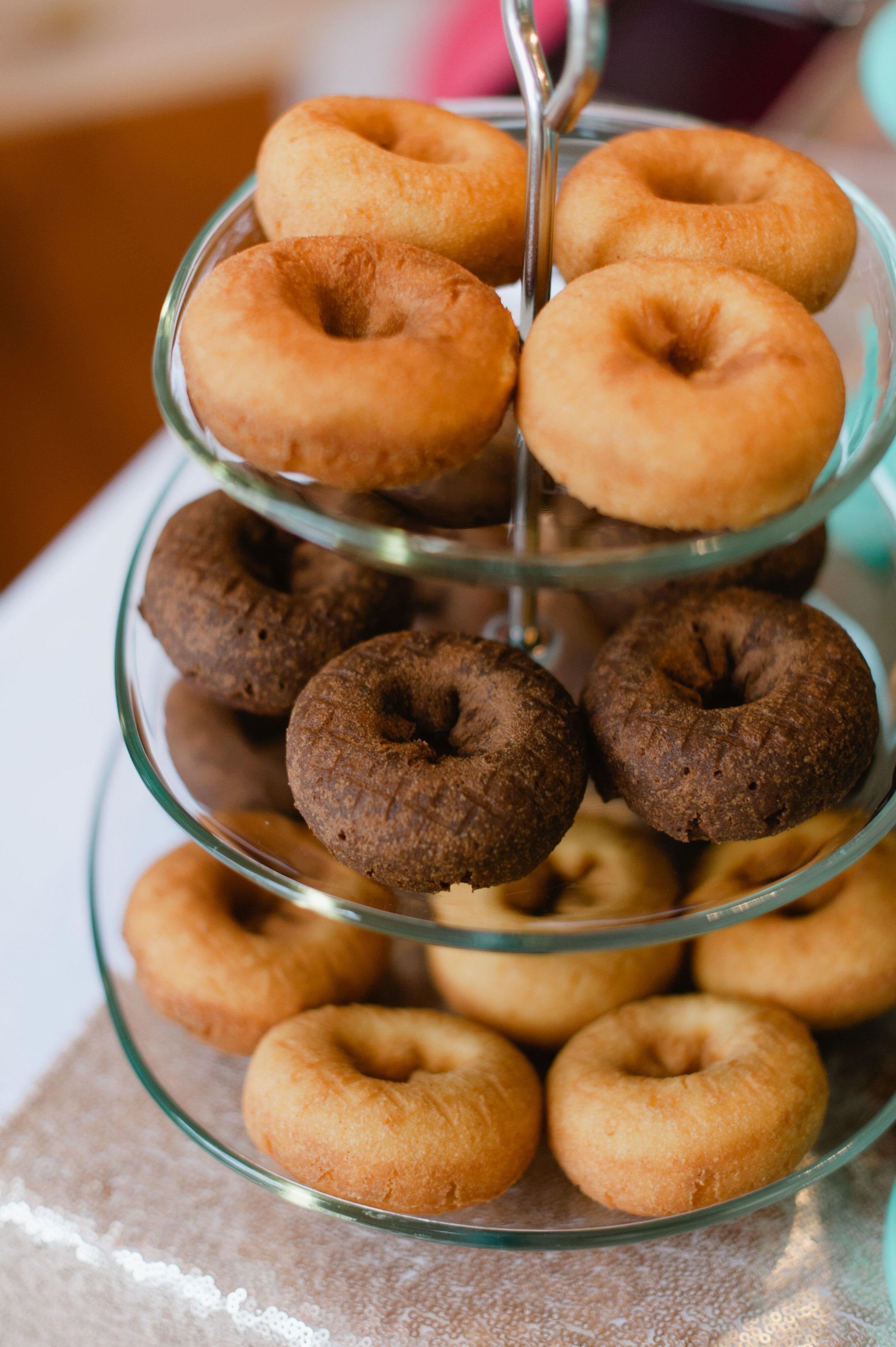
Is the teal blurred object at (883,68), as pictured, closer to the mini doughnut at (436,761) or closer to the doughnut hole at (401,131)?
the doughnut hole at (401,131)

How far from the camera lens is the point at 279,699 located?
2.20ft

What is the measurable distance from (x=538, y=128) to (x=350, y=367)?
0.46 ft

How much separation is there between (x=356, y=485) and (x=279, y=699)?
202 mm

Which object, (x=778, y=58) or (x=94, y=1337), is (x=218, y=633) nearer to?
(x=94, y=1337)

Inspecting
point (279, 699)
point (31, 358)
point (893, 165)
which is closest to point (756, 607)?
point (279, 699)

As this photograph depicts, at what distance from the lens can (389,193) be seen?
571mm

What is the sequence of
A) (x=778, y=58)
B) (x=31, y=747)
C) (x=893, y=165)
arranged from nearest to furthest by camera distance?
(x=31, y=747), (x=893, y=165), (x=778, y=58)

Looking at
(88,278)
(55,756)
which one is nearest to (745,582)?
(55,756)

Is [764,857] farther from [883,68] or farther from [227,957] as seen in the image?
[883,68]

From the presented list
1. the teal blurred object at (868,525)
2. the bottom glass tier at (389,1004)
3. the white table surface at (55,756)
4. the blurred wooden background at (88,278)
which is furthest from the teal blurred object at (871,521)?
the blurred wooden background at (88,278)

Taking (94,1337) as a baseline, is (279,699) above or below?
above

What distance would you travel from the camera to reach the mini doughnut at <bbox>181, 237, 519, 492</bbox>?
1.58 feet

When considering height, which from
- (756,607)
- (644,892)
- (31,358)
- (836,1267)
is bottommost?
(31,358)

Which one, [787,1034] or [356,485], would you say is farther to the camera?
[787,1034]
